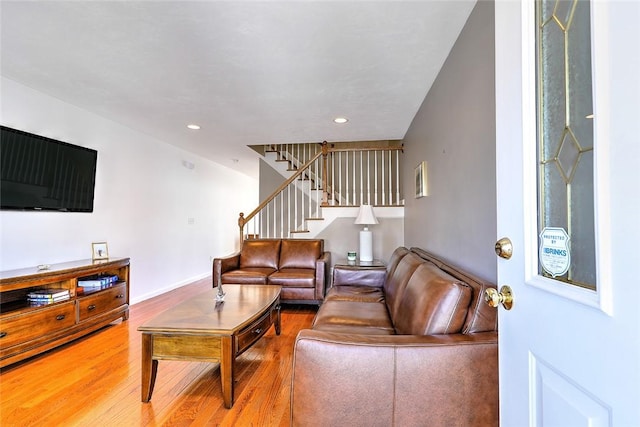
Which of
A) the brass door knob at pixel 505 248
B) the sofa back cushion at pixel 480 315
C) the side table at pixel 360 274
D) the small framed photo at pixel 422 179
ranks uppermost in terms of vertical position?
the small framed photo at pixel 422 179

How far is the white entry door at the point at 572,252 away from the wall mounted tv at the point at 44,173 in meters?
3.66

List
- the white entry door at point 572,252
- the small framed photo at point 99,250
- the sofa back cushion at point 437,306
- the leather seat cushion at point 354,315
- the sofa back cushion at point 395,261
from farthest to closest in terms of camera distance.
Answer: the small framed photo at point 99,250, the sofa back cushion at point 395,261, the leather seat cushion at point 354,315, the sofa back cushion at point 437,306, the white entry door at point 572,252

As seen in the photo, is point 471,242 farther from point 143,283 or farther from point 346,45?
point 143,283

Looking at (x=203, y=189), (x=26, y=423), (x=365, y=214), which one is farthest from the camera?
(x=203, y=189)

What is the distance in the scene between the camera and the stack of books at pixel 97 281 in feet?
9.99

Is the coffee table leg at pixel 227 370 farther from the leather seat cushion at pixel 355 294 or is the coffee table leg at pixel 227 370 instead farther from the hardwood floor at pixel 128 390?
the leather seat cushion at pixel 355 294

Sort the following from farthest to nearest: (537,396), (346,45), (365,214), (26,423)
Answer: (365,214), (346,45), (26,423), (537,396)

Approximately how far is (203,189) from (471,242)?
529cm

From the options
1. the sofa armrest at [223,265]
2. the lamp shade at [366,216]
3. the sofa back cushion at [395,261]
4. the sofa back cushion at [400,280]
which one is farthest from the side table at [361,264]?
the sofa armrest at [223,265]

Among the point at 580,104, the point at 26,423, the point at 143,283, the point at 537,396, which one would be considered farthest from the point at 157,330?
the point at 143,283

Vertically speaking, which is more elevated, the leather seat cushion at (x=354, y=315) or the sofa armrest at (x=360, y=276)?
the sofa armrest at (x=360, y=276)

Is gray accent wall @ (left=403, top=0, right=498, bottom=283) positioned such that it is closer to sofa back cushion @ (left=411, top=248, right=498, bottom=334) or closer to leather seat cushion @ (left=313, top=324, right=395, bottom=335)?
sofa back cushion @ (left=411, top=248, right=498, bottom=334)

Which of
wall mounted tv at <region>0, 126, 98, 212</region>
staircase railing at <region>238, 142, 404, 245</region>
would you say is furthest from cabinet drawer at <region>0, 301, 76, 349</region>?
staircase railing at <region>238, 142, 404, 245</region>

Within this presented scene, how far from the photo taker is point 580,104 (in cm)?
63
